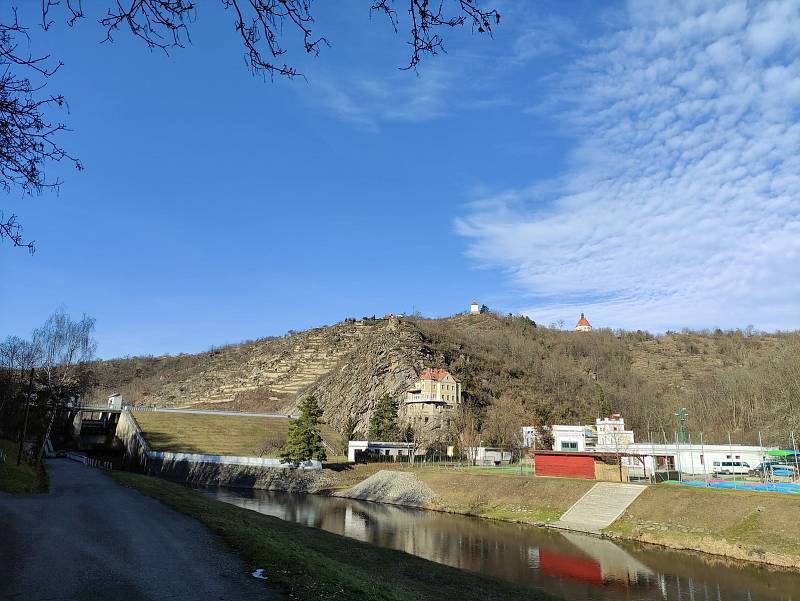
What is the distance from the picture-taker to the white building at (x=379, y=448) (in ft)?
248

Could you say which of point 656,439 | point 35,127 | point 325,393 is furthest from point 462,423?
point 35,127

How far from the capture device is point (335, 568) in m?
14.8

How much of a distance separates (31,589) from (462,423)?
8192 cm

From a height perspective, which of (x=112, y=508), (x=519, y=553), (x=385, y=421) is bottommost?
(x=519, y=553)

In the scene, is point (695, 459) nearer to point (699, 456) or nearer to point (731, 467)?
point (699, 456)

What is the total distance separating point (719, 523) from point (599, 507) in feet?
31.8

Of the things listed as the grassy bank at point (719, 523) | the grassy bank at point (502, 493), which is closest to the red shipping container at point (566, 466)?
the grassy bank at point (502, 493)

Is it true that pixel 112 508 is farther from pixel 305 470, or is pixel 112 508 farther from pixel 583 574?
pixel 305 470

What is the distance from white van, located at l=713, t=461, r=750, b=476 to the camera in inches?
2028

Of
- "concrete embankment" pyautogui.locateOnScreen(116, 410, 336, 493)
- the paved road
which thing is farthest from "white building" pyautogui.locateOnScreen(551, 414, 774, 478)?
the paved road

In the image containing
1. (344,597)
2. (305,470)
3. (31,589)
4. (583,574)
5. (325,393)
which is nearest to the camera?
(31,589)

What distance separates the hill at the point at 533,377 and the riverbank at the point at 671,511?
27360mm

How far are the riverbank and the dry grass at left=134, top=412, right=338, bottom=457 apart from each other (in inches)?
1339

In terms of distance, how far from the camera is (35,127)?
577cm
